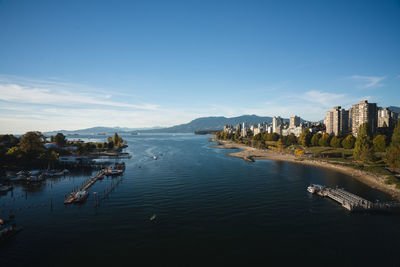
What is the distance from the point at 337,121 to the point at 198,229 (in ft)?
394

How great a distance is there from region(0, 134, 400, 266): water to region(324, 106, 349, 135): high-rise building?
88.2m

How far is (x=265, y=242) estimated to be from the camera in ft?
75.4

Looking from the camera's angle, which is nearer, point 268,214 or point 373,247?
point 373,247

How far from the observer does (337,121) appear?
118m

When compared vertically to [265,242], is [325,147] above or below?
above

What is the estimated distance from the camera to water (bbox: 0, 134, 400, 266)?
20562mm

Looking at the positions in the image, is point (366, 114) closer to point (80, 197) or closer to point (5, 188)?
point (80, 197)

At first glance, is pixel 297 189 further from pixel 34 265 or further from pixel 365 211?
pixel 34 265

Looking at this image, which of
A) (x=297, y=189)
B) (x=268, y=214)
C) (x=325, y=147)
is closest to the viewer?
(x=268, y=214)

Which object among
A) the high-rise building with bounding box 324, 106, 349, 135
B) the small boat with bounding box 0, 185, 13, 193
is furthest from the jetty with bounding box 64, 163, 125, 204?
the high-rise building with bounding box 324, 106, 349, 135

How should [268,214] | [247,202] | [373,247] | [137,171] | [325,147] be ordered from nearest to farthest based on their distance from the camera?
[373,247] < [268,214] < [247,202] < [137,171] < [325,147]

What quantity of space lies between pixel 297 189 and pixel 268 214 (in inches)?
596

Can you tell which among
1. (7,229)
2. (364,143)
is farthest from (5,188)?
Result: (364,143)

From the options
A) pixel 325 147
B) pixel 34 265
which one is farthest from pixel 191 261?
pixel 325 147
